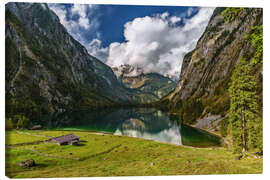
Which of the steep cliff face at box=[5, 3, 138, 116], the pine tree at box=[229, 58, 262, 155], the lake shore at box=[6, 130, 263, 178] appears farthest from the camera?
the steep cliff face at box=[5, 3, 138, 116]

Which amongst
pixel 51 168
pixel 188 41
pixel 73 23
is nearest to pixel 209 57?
pixel 188 41

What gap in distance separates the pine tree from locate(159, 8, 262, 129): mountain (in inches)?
26.2

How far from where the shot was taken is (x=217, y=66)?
7031 centimetres

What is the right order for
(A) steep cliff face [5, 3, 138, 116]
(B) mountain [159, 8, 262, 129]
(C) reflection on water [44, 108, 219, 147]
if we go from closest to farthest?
(B) mountain [159, 8, 262, 129] < (C) reflection on water [44, 108, 219, 147] < (A) steep cliff face [5, 3, 138, 116]

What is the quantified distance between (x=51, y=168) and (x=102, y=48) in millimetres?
13519

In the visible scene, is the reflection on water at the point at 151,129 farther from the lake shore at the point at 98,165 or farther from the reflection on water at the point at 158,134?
the lake shore at the point at 98,165

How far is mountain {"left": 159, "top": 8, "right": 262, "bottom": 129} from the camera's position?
1595 cm

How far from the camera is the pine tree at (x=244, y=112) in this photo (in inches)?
519

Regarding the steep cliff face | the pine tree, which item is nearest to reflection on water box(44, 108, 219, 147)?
the pine tree

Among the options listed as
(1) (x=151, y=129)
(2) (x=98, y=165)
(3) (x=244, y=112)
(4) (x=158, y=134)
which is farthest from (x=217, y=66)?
(2) (x=98, y=165)

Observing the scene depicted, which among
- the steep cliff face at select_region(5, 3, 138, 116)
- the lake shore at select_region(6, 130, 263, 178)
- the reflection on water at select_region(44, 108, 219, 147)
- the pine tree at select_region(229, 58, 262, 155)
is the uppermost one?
the steep cliff face at select_region(5, 3, 138, 116)

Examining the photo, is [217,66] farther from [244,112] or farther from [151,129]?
[244,112]

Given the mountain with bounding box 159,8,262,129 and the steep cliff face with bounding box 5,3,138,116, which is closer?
the mountain with bounding box 159,8,262,129

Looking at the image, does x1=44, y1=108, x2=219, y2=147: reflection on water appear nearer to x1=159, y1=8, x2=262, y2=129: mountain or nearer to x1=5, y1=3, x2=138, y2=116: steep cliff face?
x1=159, y1=8, x2=262, y2=129: mountain
